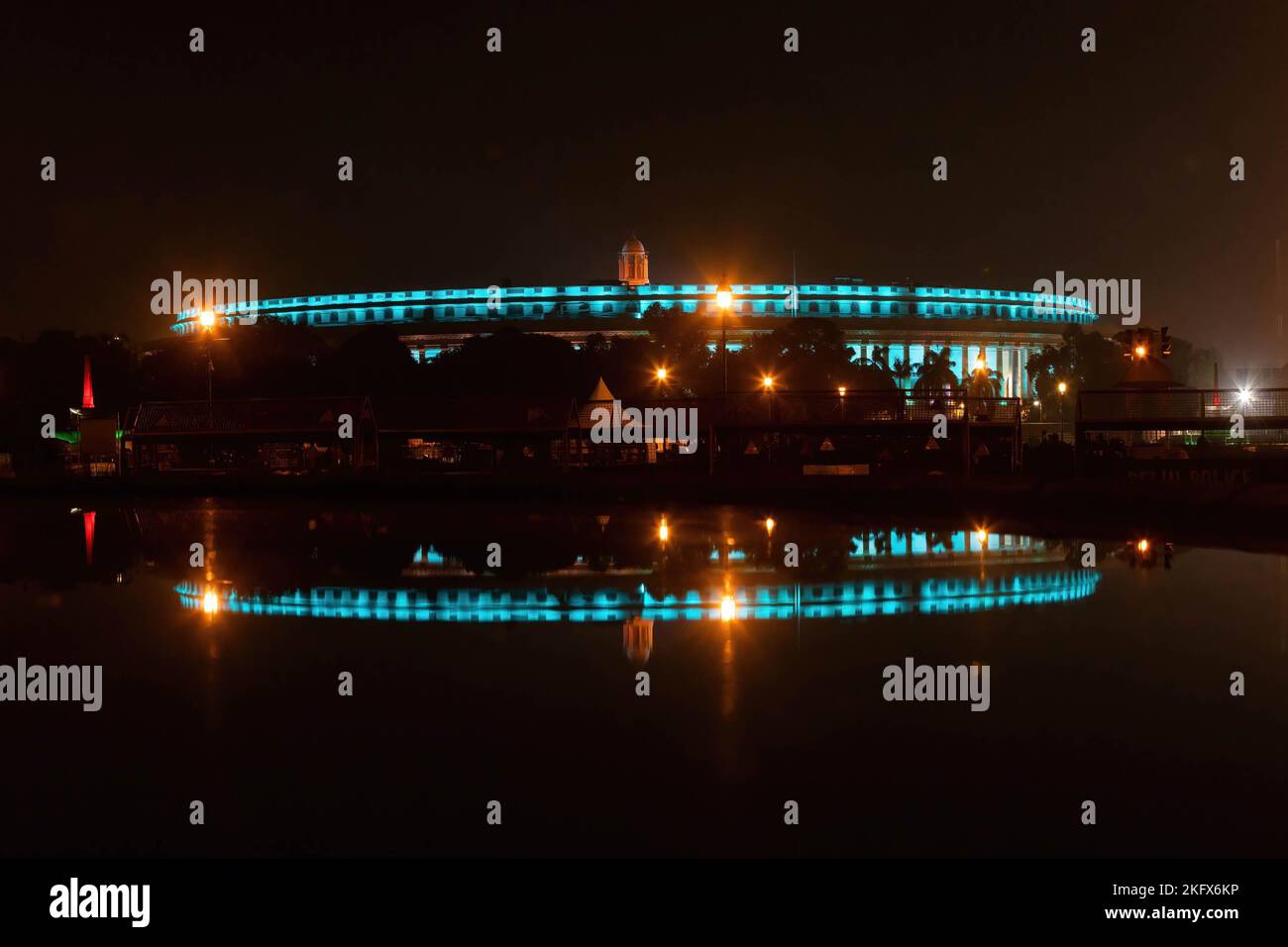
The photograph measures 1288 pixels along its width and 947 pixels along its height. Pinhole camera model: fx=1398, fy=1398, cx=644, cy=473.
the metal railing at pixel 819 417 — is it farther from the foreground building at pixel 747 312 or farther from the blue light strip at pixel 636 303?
the blue light strip at pixel 636 303

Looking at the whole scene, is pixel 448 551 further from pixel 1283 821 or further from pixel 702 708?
pixel 1283 821

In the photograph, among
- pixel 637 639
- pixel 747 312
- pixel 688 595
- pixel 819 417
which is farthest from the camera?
pixel 747 312

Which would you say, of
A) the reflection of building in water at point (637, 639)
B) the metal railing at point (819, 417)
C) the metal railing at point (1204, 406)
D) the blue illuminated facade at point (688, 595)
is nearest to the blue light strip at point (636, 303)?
the metal railing at point (819, 417)

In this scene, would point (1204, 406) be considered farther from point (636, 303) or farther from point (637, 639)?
point (636, 303)

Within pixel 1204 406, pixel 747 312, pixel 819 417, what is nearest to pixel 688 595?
pixel 1204 406

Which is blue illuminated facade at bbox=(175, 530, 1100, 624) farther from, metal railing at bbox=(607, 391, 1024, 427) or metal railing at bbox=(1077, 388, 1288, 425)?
metal railing at bbox=(607, 391, 1024, 427)

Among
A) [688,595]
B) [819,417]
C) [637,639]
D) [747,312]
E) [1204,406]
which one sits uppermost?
[747,312]

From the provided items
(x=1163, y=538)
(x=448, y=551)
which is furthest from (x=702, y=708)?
(x=1163, y=538)

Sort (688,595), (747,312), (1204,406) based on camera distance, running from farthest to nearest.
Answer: (747,312) → (1204,406) → (688,595)
